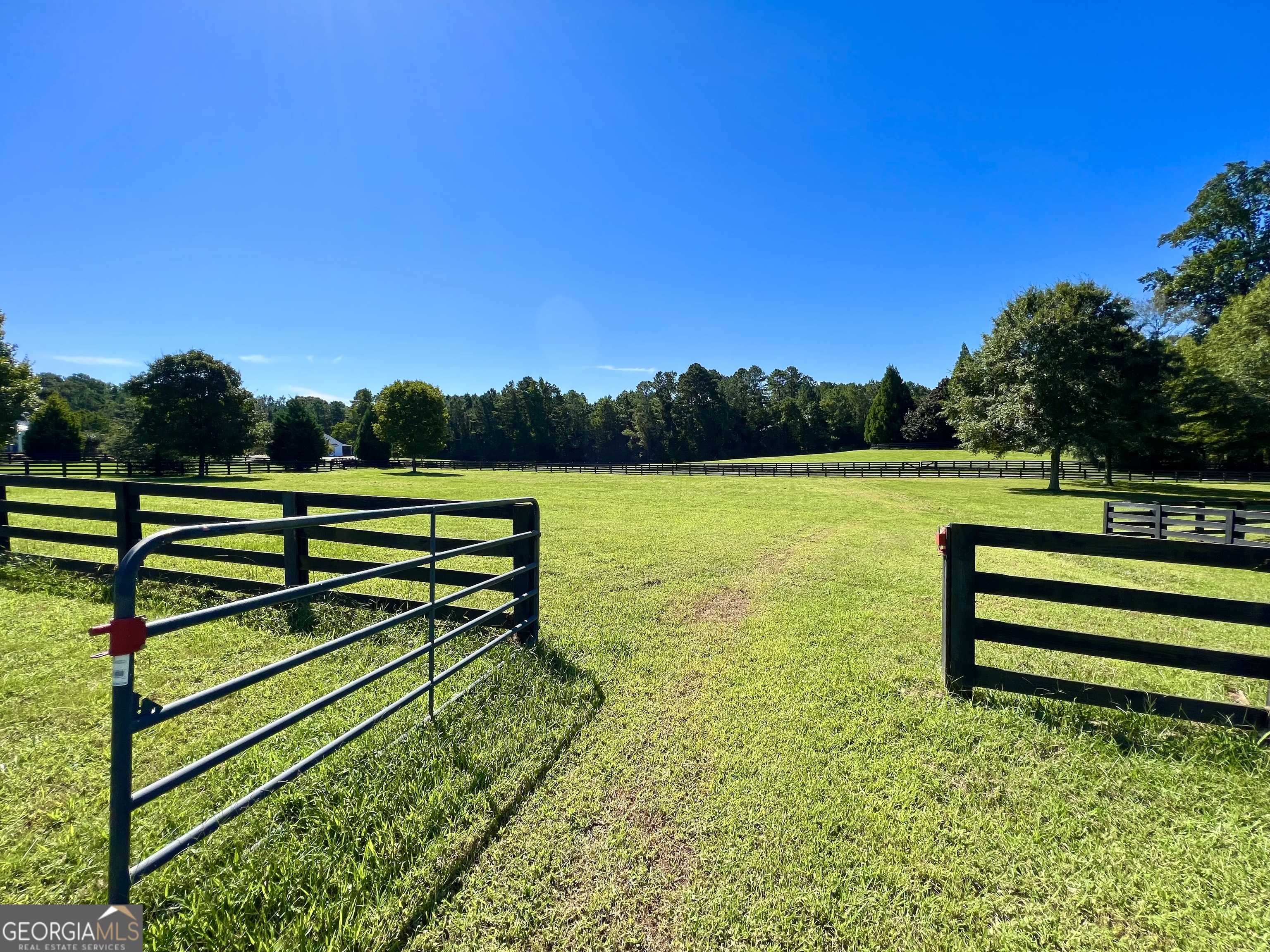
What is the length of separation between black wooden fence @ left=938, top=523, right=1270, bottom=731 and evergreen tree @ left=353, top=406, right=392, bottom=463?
6492 cm

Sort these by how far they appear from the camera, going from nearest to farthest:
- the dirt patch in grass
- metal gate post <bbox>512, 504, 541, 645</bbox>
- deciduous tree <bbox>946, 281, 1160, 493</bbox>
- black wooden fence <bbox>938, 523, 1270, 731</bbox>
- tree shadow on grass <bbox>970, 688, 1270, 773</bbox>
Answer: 1. tree shadow on grass <bbox>970, 688, 1270, 773</bbox>
2. black wooden fence <bbox>938, 523, 1270, 731</bbox>
3. metal gate post <bbox>512, 504, 541, 645</bbox>
4. the dirt patch in grass
5. deciduous tree <bbox>946, 281, 1160, 493</bbox>

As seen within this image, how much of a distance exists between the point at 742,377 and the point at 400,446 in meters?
58.7

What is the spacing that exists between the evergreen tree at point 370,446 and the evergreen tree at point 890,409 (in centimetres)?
6325

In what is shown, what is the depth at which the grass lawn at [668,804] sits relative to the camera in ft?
6.88

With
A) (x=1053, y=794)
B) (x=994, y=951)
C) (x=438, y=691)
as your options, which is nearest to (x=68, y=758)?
(x=438, y=691)

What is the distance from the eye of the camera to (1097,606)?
12.4 ft

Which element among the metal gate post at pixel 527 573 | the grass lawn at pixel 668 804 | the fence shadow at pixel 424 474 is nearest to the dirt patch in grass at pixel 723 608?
the grass lawn at pixel 668 804

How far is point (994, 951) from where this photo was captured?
2.00 m

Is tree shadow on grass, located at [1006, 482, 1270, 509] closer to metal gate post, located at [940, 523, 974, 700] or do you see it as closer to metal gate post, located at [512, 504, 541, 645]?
metal gate post, located at [940, 523, 974, 700]

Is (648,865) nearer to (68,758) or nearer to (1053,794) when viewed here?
(1053,794)

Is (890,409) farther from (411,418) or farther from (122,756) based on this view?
(122,756)

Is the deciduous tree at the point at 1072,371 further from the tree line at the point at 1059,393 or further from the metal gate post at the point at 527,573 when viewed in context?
the metal gate post at the point at 527,573

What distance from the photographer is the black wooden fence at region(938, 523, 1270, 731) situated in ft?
10.8

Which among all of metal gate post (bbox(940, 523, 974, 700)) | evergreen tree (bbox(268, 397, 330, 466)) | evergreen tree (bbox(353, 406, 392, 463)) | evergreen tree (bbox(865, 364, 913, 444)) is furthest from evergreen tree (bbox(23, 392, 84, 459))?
evergreen tree (bbox(865, 364, 913, 444))
